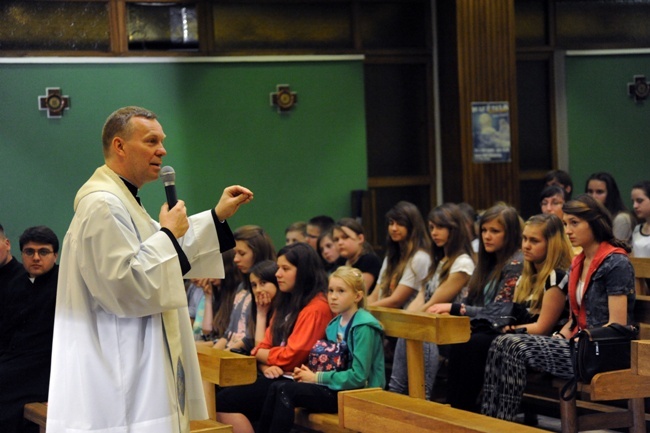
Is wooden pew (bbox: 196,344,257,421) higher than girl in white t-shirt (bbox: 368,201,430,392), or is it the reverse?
girl in white t-shirt (bbox: 368,201,430,392)

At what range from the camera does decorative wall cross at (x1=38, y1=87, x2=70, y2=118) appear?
8.04 m

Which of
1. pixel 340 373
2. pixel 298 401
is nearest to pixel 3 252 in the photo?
pixel 298 401

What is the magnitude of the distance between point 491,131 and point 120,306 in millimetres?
6302

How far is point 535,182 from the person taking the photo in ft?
31.9

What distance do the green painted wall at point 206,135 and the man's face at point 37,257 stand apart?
247 cm

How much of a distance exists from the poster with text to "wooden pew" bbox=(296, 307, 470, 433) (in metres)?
4.07

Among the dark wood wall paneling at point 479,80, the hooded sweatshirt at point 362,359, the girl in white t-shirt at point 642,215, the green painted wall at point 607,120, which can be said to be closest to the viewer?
the hooded sweatshirt at point 362,359

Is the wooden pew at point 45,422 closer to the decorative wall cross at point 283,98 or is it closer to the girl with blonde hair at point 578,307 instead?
the girl with blonde hair at point 578,307

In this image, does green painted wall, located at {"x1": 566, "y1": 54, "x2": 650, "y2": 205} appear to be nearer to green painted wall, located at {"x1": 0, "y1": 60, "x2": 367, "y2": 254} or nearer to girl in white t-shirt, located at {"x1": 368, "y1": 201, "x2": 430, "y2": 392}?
green painted wall, located at {"x1": 0, "y1": 60, "x2": 367, "y2": 254}

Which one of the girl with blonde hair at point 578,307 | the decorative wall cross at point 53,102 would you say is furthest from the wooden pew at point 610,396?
the decorative wall cross at point 53,102

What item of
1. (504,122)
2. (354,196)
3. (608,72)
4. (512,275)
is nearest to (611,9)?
(608,72)

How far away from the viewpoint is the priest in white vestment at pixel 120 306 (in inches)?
123

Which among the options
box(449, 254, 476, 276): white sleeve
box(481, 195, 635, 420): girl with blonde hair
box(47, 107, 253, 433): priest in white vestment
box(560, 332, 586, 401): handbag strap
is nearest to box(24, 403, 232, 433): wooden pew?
box(47, 107, 253, 433): priest in white vestment

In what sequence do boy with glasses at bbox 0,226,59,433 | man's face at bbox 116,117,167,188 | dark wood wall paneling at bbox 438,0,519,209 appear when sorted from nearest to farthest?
man's face at bbox 116,117,167,188 → boy with glasses at bbox 0,226,59,433 → dark wood wall paneling at bbox 438,0,519,209
